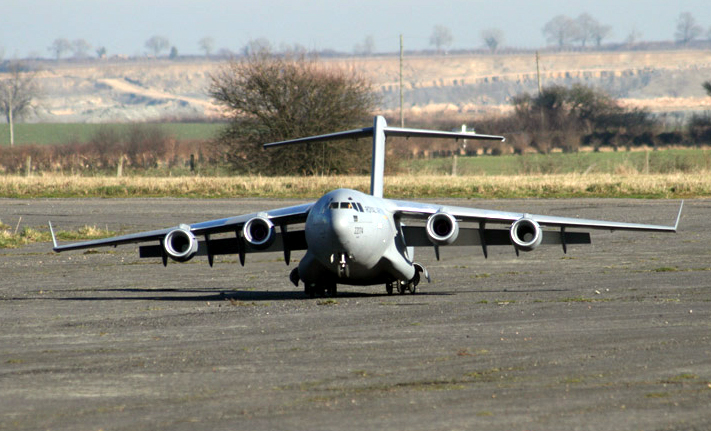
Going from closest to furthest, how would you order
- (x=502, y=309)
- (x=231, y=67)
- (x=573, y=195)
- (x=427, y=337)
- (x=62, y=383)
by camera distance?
(x=62, y=383)
(x=427, y=337)
(x=502, y=309)
(x=573, y=195)
(x=231, y=67)

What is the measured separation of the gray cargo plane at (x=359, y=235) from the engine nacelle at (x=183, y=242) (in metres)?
0.02

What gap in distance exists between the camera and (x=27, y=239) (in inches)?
1347

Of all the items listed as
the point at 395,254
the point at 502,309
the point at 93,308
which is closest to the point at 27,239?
the point at 93,308

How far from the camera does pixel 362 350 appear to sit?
531 inches

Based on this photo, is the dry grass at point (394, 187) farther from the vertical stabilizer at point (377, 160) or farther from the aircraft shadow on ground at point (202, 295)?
the aircraft shadow on ground at point (202, 295)

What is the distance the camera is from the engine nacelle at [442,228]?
19156mm

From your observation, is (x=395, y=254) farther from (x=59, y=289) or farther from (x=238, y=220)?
(x=59, y=289)

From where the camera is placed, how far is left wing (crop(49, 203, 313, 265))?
19.5 metres

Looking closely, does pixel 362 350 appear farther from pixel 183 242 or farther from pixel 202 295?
pixel 202 295

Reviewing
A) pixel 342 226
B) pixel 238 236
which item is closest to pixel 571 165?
pixel 238 236

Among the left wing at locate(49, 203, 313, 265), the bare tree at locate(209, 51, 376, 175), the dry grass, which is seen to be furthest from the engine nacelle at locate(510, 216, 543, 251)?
the bare tree at locate(209, 51, 376, 175)

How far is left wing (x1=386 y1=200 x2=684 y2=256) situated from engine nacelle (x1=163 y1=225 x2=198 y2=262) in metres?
4.15

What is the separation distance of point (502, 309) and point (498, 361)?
5.35m

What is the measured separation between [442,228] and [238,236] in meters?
4.52
